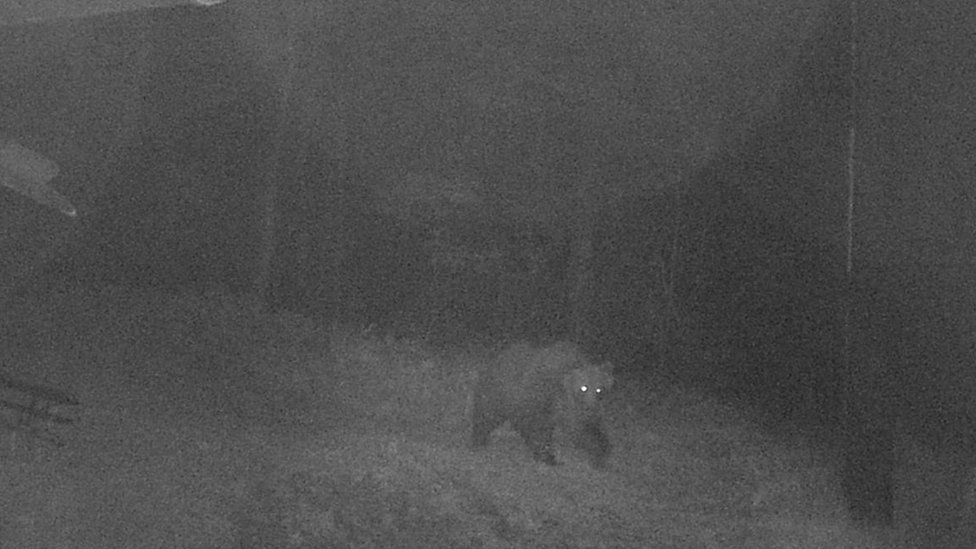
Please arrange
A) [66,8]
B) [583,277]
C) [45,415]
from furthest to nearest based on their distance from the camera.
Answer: [66,8], [45,415], [583,277]

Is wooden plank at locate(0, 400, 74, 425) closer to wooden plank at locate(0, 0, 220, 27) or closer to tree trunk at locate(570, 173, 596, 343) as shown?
wooden plank at locate(0, 0, 220, 27)

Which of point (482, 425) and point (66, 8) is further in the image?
point (66, 8)

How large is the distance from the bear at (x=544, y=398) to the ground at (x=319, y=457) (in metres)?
0.04

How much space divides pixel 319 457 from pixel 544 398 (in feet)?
2.26

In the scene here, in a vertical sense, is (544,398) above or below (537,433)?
above

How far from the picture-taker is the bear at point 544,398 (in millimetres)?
2957

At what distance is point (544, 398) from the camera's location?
9.82 ft

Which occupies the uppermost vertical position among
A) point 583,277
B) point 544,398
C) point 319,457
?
point 583,277

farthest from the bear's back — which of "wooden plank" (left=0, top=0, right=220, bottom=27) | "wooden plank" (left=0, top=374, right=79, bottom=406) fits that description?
"wooden plank" (left=0, top=0, right=220, bottom=27)

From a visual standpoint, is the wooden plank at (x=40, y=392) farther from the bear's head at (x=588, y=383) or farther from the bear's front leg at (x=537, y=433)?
the bear's head at (x=588, y=383)

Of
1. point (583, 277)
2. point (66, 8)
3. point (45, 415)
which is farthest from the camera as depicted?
point (66, 8)

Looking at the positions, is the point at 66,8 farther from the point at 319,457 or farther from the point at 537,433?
the point at 537,433

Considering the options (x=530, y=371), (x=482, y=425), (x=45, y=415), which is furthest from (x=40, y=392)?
(x=530, y=371)

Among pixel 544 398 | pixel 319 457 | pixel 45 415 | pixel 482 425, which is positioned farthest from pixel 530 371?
pixel 45 415
